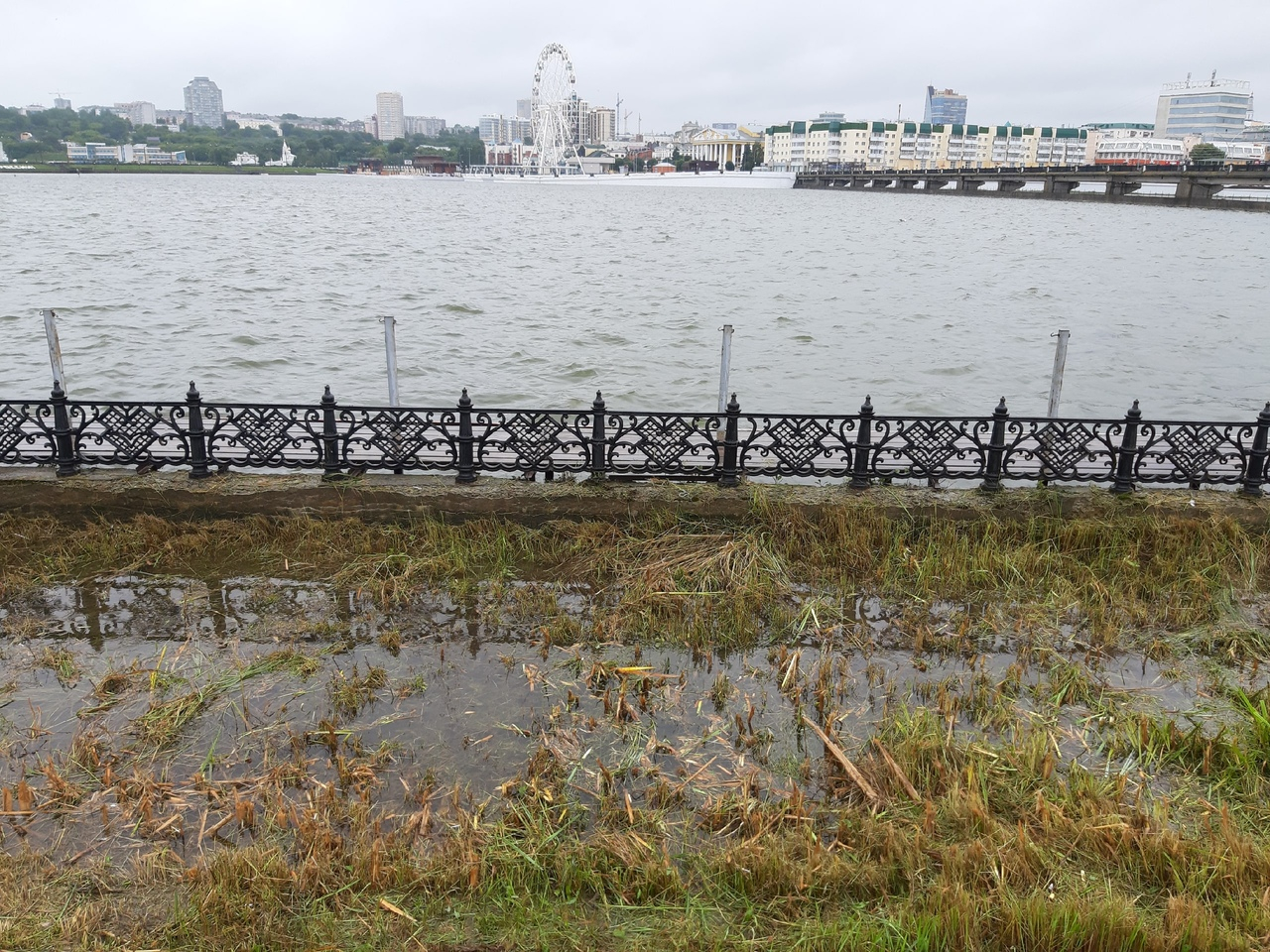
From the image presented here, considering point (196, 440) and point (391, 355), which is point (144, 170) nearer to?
point (391, 355)

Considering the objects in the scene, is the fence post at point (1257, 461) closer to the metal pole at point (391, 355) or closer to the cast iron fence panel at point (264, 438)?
the cast iron fence panel at point (264, 438)

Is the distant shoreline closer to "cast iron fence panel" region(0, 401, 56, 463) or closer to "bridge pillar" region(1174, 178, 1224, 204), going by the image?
"bridge pillar" region(1174, 178, 1224, 204)

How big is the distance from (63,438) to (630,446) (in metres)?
5.05

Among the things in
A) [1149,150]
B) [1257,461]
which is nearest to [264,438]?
[1257,461]

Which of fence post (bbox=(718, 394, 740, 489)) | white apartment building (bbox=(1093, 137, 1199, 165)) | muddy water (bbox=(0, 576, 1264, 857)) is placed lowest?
muddy water (bbox=(0, 576, 1264, 857))

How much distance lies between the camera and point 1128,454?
27.9 ft

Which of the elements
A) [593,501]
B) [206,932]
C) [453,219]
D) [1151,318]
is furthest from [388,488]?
[453,219]

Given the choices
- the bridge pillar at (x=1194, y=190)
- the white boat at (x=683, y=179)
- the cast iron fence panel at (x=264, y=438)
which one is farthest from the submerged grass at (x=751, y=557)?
the white boat at (x=683, y=179)

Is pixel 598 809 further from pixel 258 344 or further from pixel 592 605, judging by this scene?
pixel 258 344

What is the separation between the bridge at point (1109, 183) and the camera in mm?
82250

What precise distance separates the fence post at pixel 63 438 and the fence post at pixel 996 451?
8.31 metres

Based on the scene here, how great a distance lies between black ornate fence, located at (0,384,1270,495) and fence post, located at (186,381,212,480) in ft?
0.04

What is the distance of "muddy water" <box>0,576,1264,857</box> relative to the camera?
4.88 metres

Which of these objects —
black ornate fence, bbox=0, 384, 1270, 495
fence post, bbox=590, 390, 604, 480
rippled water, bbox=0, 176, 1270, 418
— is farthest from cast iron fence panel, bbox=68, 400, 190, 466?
rippled water, bbox=0, 176, 1270, 418
